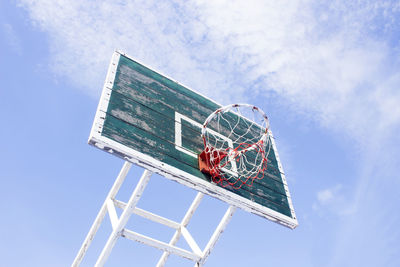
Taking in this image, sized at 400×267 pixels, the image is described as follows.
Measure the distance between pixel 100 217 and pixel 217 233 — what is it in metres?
1.98

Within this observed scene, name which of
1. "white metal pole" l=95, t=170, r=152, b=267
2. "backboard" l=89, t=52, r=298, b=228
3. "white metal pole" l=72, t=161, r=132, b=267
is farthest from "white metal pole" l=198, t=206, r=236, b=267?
"white metal pole" l=72, t=161, r=132, b=267

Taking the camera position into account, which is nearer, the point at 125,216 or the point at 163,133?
the point at 125,216

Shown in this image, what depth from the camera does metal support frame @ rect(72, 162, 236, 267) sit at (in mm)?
4426

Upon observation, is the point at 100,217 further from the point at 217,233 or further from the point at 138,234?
the point at 217,233

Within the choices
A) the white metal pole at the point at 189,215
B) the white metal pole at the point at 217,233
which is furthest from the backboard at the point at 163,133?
the white metal pole at the point at 189,215

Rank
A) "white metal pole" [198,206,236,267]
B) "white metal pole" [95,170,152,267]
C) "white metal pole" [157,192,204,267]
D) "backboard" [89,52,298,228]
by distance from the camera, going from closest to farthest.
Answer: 1. "backboard" [89,52,298,228]
2. "white metal pole" [95,170,152,267]
3. "white metal pole" [198,206,236,267]
4. "white metal pole" [157,192,204,267]

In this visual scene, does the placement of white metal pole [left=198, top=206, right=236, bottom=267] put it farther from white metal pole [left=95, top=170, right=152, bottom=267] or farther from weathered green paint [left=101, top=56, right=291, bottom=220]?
white metal pole [left=95, top=170, right=152, bottom=267]

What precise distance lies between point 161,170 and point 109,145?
0.68m

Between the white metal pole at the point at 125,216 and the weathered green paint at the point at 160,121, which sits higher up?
the weathered green paint at the point at 160,121

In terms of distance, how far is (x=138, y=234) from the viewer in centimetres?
466

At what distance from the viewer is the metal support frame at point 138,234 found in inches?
174

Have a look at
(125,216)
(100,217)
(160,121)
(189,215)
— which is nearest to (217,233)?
(189,215)

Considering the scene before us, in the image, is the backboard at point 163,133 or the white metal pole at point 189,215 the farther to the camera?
the white metal pole at point 189,215

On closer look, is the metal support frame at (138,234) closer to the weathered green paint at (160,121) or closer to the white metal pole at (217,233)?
the white metal pole at (217,233)
